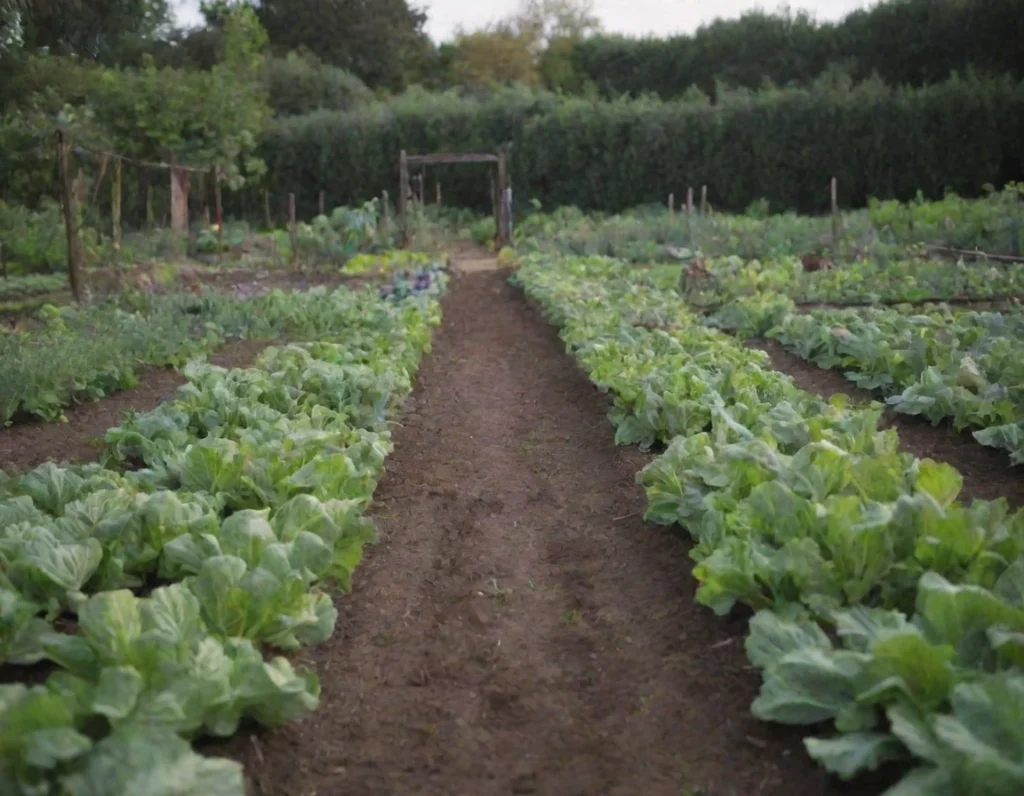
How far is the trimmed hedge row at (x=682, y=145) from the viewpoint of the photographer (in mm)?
24172

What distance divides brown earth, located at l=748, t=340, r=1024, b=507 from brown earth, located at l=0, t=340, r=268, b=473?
4.68m

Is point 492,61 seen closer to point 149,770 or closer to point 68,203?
point 68,203

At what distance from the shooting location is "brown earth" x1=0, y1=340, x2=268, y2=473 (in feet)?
18.3

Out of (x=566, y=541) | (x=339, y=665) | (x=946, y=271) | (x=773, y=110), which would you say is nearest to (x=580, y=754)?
(x=339, y=665)

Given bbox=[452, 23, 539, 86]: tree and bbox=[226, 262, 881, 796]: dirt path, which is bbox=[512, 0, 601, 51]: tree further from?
bbox=[226, 262, 881, 796]: dirt path

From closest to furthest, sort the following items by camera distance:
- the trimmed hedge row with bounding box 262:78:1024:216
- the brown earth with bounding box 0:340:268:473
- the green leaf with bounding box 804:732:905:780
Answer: the green leaf with bounding box 804:732:905:780 < the brown earth with bounding box 0:340:268:473 < the trimmed hedge row with bounding box 262:78:1024:216

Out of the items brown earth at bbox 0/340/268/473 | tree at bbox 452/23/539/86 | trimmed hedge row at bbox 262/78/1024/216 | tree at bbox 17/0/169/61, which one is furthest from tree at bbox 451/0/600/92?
brown earth at bbox 0/340/268/473

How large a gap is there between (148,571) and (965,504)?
361 cm

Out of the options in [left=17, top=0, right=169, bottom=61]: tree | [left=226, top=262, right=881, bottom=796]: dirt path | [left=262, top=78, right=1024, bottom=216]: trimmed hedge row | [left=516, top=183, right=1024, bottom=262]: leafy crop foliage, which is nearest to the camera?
[left=226, top=262, right=881, bottom=796]: dirt path

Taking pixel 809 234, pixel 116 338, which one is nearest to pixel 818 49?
pixel 809 234

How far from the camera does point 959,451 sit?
552cm

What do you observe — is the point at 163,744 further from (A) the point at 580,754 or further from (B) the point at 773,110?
(B) the point at 773,110

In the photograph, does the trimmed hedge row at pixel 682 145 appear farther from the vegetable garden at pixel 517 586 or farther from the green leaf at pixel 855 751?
the green leaf at pixel 855 751

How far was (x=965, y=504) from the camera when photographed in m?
4.56
